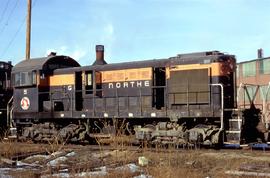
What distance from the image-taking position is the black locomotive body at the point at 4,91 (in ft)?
72.5

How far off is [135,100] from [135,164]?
656cm

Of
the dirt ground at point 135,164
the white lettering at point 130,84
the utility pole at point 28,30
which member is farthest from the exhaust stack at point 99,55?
the utility pole at point 28,30

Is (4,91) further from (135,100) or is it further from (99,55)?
(135,100)

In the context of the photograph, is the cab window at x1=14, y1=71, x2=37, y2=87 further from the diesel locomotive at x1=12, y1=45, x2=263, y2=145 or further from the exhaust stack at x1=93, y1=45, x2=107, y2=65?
the exhaust stack at x1=93, y1=45, x2=107, y2=65

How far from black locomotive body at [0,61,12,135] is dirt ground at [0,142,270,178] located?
29.0 ft

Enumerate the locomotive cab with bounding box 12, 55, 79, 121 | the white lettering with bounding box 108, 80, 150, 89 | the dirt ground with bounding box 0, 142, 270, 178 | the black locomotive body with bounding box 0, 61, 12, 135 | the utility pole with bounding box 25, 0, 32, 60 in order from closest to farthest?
the dirt ground with bounding box 0, 142, 270, 178 → the white lettering with bounding box 108, 80, 150, 89 → the locomotive cab with bounding box 12, 55, 79, 121 → the black locomotive body with bounding box 0, 61, 12, 135 → the utility pole with bounding box 25, 0, 32, 60

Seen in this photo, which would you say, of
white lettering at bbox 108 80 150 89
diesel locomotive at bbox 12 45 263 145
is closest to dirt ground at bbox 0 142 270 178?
diesel locomotive at bbox 12 45 263 145

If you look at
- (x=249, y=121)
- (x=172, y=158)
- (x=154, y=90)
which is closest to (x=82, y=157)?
(x=172, y=158)

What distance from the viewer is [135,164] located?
10.2m

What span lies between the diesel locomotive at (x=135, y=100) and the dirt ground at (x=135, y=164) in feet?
7.71

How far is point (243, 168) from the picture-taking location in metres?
9.23

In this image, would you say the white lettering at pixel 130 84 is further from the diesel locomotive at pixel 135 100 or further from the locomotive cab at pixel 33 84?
the locomotive cab at pixel 33 84

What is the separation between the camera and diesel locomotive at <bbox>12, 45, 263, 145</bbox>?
14523 millimetres

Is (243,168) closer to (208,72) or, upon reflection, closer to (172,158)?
(172,158)
